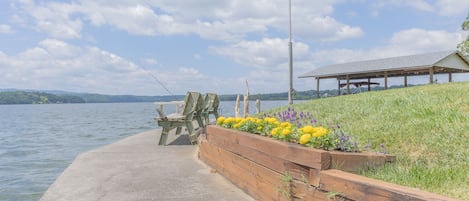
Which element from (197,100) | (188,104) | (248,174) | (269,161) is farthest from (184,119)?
(269,161)

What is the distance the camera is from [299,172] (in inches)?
120

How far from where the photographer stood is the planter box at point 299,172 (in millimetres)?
2336

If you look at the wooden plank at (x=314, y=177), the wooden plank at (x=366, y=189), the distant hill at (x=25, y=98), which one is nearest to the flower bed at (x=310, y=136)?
the wooden plank at (x=314, y=177)

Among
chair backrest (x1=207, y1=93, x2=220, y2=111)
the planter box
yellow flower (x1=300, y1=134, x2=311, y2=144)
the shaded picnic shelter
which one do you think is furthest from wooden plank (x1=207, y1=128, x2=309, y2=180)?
the shaded picnic shelter

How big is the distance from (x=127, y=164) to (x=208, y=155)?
54.1 inches

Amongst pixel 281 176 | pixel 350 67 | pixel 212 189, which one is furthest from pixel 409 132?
pixel 350 67

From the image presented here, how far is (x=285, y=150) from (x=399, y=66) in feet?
70.4

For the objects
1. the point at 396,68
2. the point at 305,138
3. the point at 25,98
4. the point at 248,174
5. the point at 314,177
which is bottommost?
the point at 248,174

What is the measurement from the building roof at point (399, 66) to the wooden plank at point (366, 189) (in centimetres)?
2073

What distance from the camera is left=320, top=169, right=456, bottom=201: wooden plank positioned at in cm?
204

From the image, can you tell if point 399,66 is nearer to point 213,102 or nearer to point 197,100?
point 213,102

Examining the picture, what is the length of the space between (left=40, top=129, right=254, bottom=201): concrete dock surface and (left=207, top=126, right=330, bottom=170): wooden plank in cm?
59

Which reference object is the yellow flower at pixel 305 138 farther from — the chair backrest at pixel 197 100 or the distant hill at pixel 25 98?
the distant hill at pixel 25 98

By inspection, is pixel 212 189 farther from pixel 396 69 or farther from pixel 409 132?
pixel 396 69
